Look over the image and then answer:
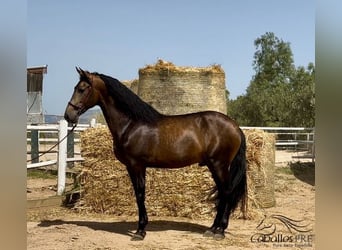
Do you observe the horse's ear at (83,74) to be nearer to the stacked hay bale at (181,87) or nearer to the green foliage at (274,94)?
the stacked hay bale at (181,87)

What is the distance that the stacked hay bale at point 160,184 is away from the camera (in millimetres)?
4125

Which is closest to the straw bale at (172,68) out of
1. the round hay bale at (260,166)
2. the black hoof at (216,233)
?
the round hay bale at (260,166)

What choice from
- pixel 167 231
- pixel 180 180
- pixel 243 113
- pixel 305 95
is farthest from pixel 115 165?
pixel 243 113

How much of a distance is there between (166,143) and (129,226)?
1.06 m

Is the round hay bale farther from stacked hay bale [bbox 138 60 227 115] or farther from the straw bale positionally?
the straw bale

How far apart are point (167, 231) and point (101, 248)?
740 millimetres

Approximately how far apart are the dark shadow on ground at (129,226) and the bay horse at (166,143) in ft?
1.18

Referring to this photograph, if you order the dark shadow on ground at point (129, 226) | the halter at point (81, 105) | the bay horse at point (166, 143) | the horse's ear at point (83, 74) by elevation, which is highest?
the horse's ear at point (83, 74)

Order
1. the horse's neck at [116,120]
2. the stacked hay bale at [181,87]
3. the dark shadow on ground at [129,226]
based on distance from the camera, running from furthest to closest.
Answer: the stacked hay bale at [181,87] → the dark shadow on ground at [129,226] → the horse's neck at [116,120]

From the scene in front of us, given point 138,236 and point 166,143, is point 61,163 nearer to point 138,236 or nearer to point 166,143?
point 138,236

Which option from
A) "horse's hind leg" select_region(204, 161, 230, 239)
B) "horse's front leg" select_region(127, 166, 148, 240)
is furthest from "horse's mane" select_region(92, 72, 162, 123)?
"horse's hind leg" select_region(204, 161, 230, 239)

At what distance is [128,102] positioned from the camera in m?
3.18
